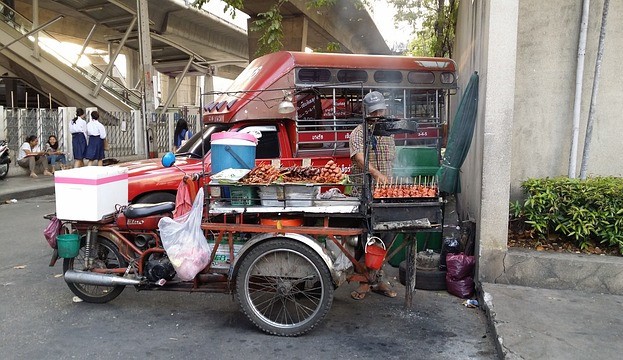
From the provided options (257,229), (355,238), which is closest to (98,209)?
(257,229)

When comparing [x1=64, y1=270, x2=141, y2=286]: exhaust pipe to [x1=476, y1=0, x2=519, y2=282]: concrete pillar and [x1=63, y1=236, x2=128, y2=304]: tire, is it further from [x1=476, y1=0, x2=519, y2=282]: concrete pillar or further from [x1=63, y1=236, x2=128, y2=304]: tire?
[x1=476, y1=0, x2=519, y2=282]: concrete pillar

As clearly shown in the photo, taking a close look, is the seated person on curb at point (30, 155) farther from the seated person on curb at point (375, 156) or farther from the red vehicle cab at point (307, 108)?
the seated person on curb at point (375, 156)

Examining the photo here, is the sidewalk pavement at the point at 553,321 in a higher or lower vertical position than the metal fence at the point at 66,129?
lower

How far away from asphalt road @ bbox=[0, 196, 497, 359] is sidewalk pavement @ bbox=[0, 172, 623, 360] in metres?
0.21

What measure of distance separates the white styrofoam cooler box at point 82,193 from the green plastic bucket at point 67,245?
184mm

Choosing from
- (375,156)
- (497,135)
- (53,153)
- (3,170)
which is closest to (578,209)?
(497,135)

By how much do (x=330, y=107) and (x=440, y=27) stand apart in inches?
332

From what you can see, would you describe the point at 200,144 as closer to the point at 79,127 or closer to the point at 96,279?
the point at 96,279

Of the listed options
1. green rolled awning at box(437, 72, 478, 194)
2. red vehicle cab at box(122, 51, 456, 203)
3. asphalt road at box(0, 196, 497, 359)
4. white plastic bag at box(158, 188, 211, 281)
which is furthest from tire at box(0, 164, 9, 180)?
green rolled awning at box(437, 72, 478, 194)

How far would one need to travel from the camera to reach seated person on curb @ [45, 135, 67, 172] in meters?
15.2

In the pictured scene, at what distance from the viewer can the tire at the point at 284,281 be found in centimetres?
437

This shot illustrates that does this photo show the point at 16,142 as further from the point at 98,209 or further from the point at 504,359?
the point at 504,359

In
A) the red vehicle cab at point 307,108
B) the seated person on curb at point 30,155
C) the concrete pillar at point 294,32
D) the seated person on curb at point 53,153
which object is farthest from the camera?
the concrete pillar at point 294,32

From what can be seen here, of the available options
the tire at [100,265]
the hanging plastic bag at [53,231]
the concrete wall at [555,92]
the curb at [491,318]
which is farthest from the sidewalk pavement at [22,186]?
the curb at [491,318]
